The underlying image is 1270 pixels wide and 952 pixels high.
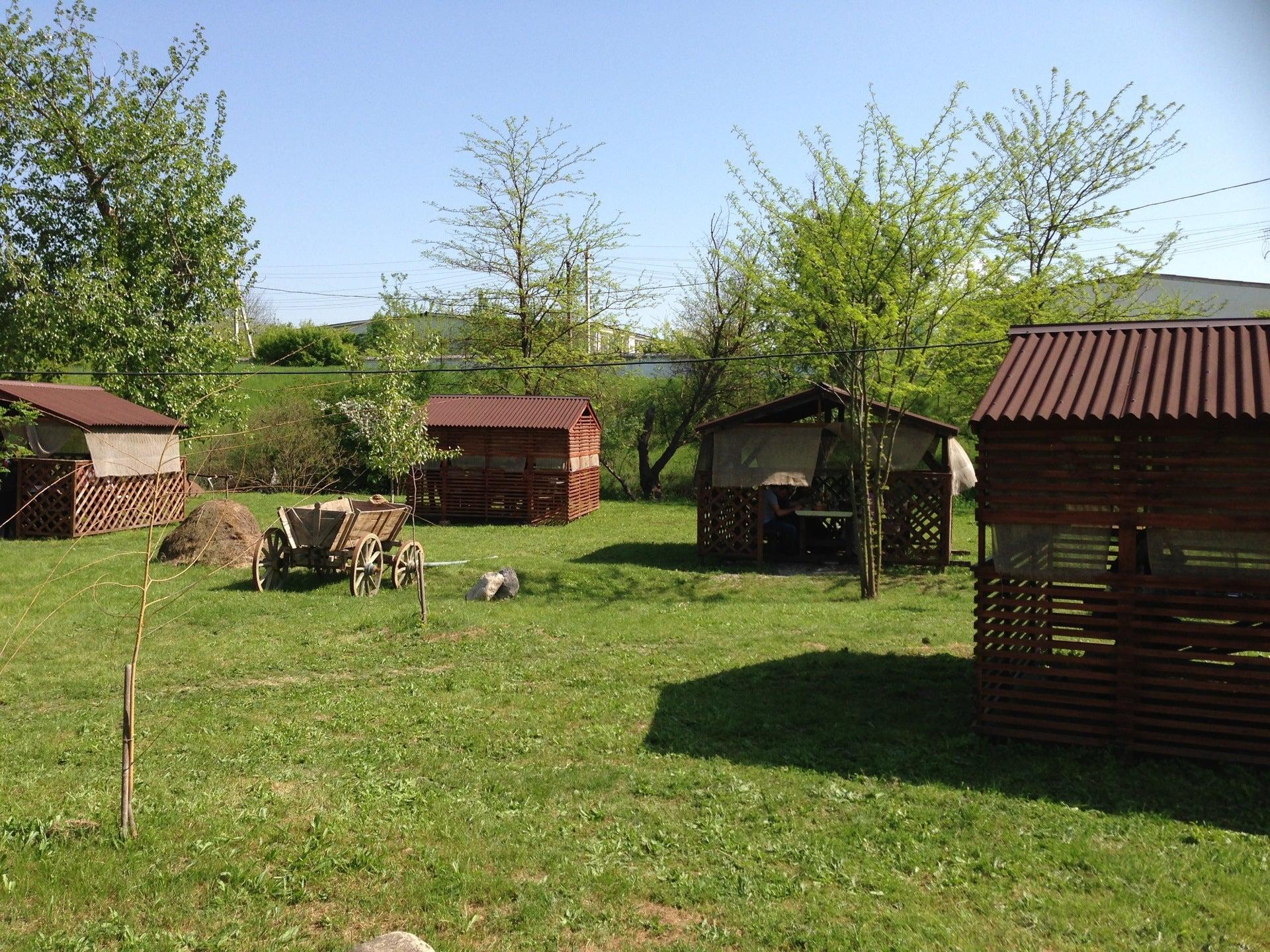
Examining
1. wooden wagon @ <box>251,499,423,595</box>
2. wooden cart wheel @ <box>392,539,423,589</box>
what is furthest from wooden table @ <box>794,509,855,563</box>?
wooden wagon @ <box>251,499,423,595</box>

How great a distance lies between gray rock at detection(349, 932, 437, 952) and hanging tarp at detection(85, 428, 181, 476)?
1838 centimetres

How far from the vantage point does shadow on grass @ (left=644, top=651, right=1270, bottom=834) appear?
6484 millimetres

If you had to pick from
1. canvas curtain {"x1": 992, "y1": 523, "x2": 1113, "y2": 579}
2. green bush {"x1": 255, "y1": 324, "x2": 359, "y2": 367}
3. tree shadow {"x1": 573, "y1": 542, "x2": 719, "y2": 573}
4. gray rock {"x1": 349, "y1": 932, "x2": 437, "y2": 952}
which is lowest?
gray rock {"x1": 349, "y1": 932, "x2": 437, "y2": 952}

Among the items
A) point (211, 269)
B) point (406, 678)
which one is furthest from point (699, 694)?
point (211, 269)

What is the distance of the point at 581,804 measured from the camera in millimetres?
6109

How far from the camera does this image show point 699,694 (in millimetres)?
8961

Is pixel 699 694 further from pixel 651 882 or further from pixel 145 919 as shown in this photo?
pixel 145 919

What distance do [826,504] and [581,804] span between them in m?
14.0

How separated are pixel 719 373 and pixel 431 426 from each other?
11.6 m

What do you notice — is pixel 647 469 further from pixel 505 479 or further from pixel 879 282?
pixel 879 282

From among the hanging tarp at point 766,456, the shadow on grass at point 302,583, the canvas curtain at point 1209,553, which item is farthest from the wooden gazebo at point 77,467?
the canvas curtain at point 1209,553

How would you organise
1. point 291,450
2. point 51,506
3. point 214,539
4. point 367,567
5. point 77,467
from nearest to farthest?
point 367,567 < point 214,539 < point 77,467 < point 51,506 < point 291,450

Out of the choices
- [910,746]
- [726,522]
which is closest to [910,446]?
[726,522]

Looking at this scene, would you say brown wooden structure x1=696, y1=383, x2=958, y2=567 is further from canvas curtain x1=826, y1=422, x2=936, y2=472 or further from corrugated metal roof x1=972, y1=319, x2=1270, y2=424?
corrugated metal roof x1=972, y1=319, x2=1270, y2=424
